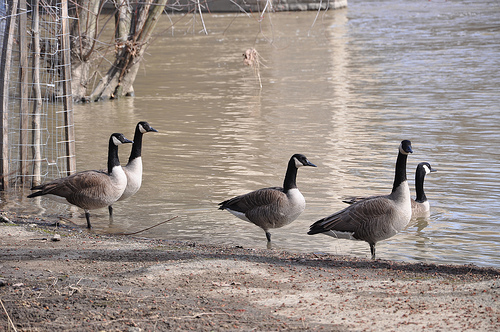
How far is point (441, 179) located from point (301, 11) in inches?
1763

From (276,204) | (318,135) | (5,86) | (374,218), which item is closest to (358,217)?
(374,218)

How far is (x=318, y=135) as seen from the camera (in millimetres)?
14438

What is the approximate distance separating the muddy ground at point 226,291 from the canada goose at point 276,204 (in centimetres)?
79

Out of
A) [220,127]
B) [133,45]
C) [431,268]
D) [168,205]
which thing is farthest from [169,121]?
[431,268]

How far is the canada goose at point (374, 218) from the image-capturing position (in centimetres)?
735

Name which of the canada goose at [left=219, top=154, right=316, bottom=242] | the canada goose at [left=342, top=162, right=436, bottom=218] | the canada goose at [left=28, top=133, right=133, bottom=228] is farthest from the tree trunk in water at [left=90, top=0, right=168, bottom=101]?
the canada goose at [left=219, top=154, right=316, bottom=242]

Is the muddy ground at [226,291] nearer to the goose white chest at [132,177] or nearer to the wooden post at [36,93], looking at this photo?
the goose white chest at [132,177]

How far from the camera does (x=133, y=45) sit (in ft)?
58.2

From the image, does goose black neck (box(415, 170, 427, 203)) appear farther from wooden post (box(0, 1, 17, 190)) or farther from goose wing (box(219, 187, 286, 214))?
wooden post (box(0, 1, 17, 190))

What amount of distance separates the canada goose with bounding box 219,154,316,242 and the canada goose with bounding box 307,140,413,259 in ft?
1.56

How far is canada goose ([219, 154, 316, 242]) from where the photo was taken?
794 cm

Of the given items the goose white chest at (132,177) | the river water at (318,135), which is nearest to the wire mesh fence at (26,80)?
the river water at (318,135)

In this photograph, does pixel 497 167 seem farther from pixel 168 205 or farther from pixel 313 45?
pixel 313 45

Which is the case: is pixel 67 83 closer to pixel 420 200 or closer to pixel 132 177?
pixel 132 177
